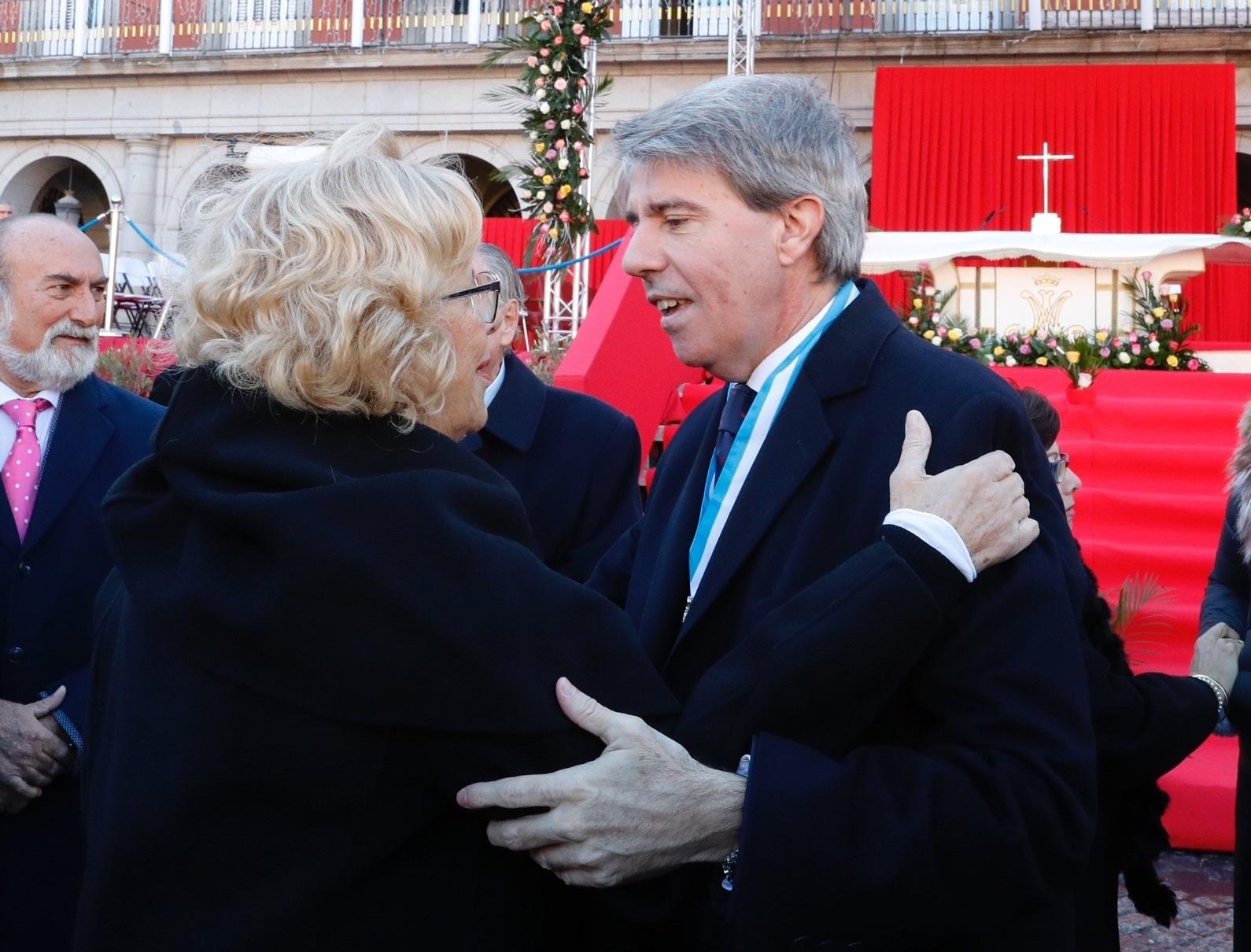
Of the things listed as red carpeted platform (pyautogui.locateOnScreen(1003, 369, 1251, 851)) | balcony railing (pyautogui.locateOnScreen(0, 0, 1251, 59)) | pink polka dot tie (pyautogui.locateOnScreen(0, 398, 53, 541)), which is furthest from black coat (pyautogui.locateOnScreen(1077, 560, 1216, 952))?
balcony railing (pyautogui.locateOnScreen(0, 0, 1251, 59))

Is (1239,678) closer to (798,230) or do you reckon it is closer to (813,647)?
(798,230)

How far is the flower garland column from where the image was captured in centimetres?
1078

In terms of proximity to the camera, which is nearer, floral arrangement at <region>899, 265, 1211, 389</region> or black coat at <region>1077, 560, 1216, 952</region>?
black coat at <region>1077, 560, 1216, 952</region>

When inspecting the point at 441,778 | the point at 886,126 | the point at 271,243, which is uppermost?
the point at 886,126

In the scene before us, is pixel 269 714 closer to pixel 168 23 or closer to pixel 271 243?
pixel 271 243

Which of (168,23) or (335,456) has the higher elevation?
(168,23)

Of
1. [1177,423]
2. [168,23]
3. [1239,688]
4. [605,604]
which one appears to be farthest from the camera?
[168,23]

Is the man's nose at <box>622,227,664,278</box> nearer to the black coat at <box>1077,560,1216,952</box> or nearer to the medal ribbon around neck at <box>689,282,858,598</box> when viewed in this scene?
the medal ribbon around neck at <box>689,282,858,598</box>

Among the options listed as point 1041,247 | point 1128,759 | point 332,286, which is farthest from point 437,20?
point 332,286

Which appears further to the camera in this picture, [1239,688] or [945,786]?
[1239,688]

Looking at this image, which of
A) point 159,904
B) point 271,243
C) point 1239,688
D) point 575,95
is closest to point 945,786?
point 159,904

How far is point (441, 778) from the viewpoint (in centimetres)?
142

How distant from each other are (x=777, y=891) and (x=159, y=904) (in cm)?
67

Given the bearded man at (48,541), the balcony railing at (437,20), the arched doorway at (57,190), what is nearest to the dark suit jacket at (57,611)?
the bearded man at (48,541)
